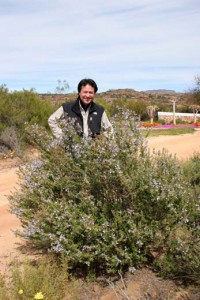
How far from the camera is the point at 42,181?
4262 mm

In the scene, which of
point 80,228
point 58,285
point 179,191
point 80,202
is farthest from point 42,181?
point 179,191

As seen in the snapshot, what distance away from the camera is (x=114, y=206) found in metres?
3.95

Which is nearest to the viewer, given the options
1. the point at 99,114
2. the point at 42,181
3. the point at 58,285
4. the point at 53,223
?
the point at 58,285

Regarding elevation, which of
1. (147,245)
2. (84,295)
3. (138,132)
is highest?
(138,132)

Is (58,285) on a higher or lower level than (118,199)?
lower

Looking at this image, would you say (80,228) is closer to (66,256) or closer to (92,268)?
(66,256)

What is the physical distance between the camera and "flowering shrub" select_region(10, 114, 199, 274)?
3736mm

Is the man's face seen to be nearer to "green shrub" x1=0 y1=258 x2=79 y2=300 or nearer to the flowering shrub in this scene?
the flowering shrub

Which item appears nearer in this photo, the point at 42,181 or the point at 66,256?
the point at 66,256

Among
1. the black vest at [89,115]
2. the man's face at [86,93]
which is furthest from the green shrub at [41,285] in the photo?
the man's face at [86,93]

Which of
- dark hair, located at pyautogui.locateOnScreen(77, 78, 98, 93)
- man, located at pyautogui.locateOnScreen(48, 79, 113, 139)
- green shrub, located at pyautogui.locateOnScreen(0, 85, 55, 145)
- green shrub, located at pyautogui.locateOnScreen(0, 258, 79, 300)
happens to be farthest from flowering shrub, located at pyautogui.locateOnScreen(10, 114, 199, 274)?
green shrub, located at pyautogui.locateOnScreen(0, 85, 55, 145)

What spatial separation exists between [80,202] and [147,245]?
0.74 meters

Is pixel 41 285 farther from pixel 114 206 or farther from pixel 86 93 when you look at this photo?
pixel 86 93

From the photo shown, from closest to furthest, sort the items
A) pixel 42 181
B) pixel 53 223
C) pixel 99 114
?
pixel 53 223
pixel 42 181
pixel 99 114
